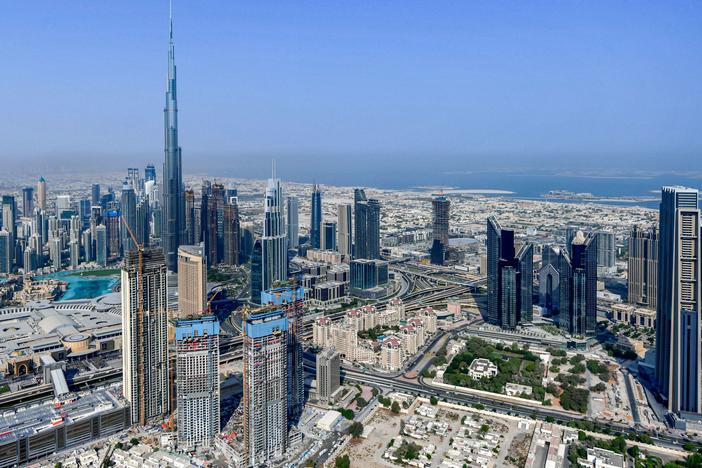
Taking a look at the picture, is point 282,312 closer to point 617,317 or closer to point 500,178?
point 617,317

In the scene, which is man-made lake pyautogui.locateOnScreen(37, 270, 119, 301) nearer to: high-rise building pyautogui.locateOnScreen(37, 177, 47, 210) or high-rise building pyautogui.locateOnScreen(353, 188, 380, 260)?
high-rise building pyautogui.locateOnScreen(37, 177, 47, 210)

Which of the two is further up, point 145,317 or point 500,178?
point 500,178

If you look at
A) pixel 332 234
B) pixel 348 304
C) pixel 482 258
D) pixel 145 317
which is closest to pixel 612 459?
pixel 145 317

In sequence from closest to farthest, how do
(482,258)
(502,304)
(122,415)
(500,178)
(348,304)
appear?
(122,415), (502,304), (348,304), (482,258), (500,178)

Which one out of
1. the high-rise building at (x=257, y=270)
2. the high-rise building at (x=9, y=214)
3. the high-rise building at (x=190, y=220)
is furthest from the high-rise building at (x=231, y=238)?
the high-rise building at (x=9, y=214)

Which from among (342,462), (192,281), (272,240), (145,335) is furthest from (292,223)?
(342,462)

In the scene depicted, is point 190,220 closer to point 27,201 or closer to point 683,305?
point 27,201

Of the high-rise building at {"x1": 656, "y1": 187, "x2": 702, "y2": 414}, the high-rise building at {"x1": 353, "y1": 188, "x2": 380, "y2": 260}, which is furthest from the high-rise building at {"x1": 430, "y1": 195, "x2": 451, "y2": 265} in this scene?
the high-rise building at {"x1": 656, "y1": 187, "x2": 702, "y2": 414}
